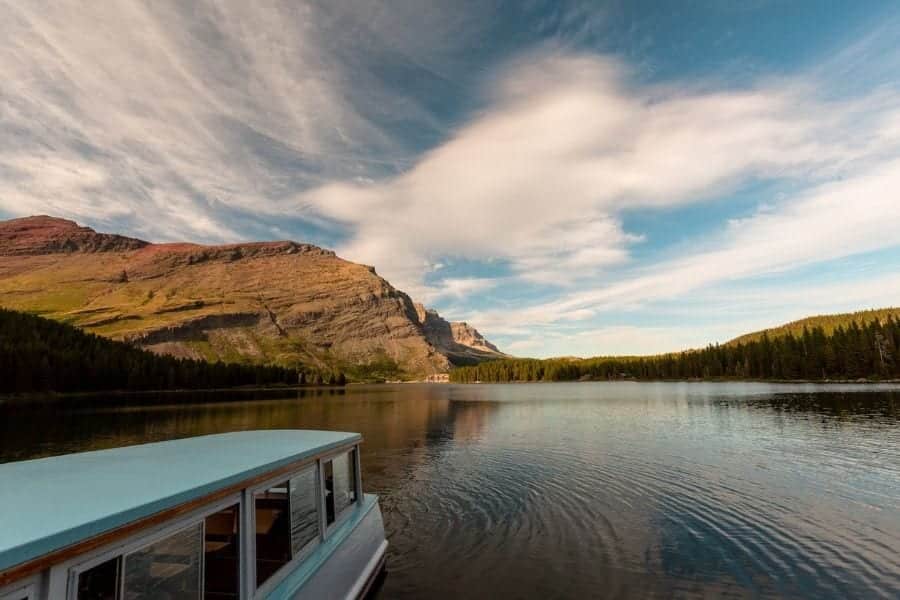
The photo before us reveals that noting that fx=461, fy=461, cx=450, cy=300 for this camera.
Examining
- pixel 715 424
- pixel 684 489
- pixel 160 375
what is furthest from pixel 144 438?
pixel 160 375

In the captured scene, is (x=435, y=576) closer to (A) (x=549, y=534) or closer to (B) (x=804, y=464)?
(A) (x=549, y=534)

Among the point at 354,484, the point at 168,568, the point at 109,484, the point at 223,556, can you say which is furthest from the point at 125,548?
the point at 354,484

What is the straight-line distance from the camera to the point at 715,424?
53.6 m

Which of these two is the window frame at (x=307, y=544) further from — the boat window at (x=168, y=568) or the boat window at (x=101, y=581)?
the boat window at (x=101, y=581)

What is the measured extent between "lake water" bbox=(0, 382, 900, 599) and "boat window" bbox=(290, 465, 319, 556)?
17.2ft

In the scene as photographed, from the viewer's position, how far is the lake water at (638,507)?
50.3 ft

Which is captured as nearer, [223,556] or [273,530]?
[223,556]

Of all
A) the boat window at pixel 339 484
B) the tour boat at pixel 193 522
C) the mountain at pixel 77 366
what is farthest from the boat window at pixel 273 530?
the mountain at pixel 77 366

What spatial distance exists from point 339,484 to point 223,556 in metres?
4.96

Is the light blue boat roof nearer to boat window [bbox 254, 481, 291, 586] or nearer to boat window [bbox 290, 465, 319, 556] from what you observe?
boat window [bbox 290, 465, 319, 556]

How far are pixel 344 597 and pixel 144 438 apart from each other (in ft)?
164

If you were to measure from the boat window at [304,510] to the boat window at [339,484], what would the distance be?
78cm

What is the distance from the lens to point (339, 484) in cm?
1352

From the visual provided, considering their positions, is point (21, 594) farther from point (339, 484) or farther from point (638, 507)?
point (638, 507)
